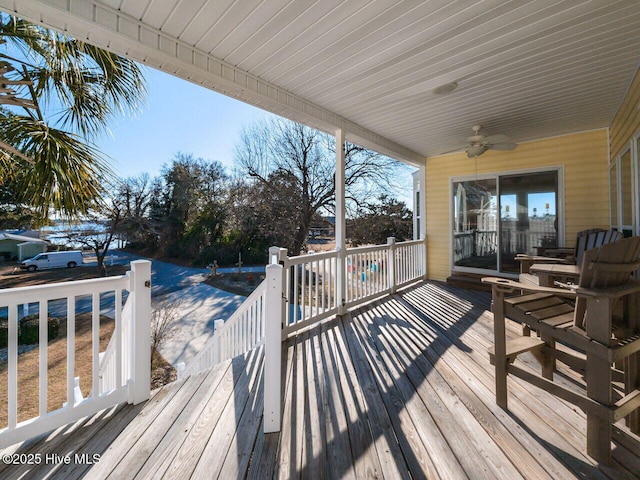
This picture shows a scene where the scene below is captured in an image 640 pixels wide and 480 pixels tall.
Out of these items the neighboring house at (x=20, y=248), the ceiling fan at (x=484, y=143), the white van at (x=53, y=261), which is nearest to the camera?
the ceiling fan at (x=484, y=143)

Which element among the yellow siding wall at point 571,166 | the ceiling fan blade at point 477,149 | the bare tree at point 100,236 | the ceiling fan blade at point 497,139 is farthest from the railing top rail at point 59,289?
the bare tree at point 100,236

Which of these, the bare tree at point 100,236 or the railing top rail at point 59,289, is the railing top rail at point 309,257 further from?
the bare tree at point 100,236

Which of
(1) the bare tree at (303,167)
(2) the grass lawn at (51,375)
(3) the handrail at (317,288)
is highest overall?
(1) the bare tree at (303,167)

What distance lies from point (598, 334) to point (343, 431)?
150 centimetres

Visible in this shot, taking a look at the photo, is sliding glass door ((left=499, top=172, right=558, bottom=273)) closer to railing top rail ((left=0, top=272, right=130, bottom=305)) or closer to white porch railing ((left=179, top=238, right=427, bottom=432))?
white porch railing ((left=179, top=238, right=427, bottom=432))

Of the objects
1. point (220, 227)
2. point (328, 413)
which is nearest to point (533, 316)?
point (328, 413)

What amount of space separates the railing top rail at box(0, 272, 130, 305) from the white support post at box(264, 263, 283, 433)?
1.01m

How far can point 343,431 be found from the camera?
63.8 inches

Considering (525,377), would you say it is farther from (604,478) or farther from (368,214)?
(368,214)

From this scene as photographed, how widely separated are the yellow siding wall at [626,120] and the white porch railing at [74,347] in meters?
4.62

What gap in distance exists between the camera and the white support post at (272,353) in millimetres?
1589

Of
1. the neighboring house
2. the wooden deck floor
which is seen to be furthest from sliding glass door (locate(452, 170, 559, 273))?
the neighboring house

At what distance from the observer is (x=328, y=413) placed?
179 centimetres

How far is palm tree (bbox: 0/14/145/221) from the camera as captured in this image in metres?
2.65
